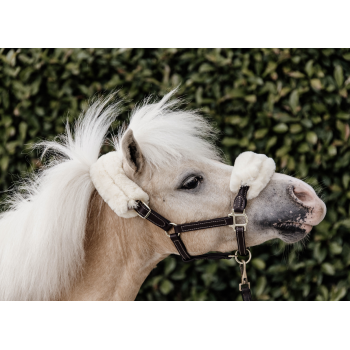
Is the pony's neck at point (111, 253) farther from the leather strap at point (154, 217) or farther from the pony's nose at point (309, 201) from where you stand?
the pony's nose at point (309, 201)

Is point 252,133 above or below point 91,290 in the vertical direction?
above

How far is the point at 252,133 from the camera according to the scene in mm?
2229

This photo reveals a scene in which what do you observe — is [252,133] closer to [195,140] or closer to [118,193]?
[195,140]

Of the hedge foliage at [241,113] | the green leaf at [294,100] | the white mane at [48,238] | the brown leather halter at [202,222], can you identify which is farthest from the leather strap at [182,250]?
the green leaf at [294,100]

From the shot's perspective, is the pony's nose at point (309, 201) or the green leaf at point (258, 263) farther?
the green leaf at point (258, 263)

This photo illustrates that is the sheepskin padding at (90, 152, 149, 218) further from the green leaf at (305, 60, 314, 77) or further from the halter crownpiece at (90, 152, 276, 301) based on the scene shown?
the green leaf at (305, 60, 314, 77)

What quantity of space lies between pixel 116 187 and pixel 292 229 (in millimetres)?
687

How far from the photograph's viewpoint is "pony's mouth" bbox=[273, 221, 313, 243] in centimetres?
122

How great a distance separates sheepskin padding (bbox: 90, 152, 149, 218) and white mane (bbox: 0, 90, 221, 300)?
7 cm

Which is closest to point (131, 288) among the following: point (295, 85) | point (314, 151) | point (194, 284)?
point (194, 284)

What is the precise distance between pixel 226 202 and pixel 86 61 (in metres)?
1.61

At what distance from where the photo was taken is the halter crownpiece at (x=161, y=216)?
47.3 inches

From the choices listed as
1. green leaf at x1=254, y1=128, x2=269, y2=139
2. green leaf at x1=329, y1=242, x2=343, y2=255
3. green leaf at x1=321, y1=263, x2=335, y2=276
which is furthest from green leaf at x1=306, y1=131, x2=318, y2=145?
green leaf at x1=321, y1=263, x2=335, y2=276

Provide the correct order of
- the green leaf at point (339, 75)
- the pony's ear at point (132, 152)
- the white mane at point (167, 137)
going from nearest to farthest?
the pony's ear at point (132, 152)
the white mane at point (167, 137)
the green leaf at point (339, 75)
